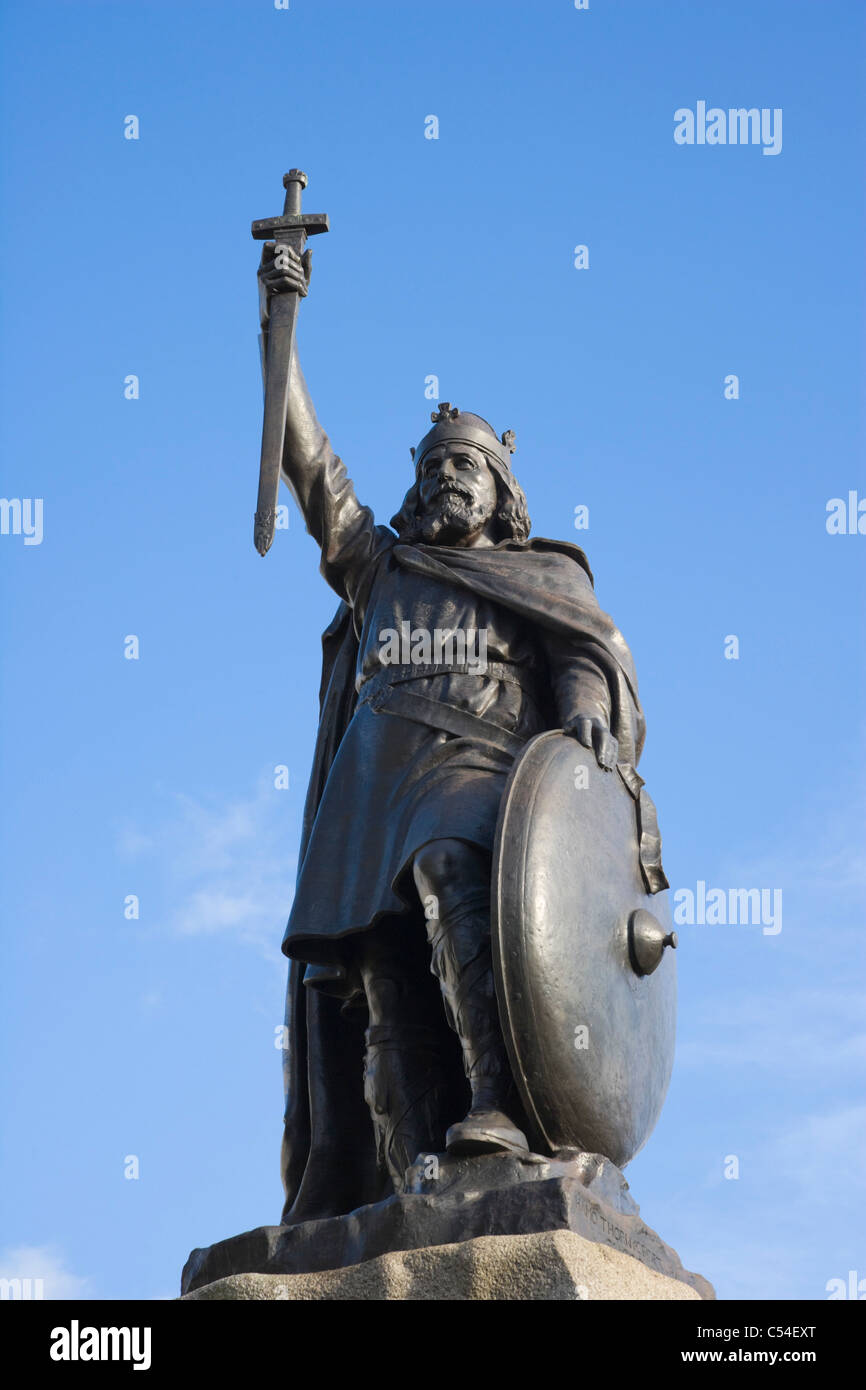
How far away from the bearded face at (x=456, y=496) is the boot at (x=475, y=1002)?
2.24m

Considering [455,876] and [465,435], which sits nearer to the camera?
[455,876]

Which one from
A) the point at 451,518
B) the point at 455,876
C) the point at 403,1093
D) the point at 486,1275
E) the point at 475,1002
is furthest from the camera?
the point at 451,518

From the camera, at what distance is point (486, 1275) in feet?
21.4

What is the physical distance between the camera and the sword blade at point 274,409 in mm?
8586

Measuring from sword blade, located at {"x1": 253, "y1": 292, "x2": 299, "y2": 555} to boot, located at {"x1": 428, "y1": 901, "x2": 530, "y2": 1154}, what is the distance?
2.00 m

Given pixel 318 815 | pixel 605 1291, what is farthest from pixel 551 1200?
pixel 318 815

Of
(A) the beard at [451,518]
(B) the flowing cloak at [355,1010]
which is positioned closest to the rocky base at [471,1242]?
(B) the flowing cloak at [355,1010]

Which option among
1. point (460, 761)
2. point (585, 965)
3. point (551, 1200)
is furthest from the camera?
point (460, 761)

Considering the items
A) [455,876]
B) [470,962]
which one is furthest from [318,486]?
[470,962]

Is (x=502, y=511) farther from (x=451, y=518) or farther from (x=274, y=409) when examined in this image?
(x=274, y=409)

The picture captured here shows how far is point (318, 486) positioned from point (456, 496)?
0.66m

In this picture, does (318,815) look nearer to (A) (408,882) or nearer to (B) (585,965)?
(A) (408,882)
